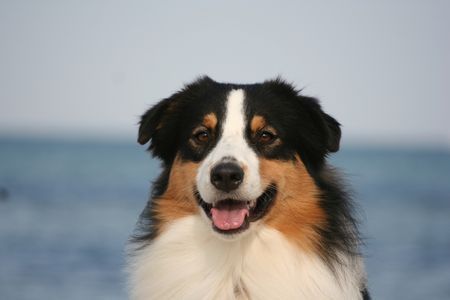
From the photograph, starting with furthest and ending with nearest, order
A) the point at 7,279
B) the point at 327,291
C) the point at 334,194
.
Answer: the point at 7,279, the point at 334,194, the point at 327,291

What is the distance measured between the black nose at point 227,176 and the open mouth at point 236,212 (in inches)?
7.1

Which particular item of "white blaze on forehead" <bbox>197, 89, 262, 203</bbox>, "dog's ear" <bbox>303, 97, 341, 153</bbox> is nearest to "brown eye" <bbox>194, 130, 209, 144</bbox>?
"white blaze on forehead" <bbox>197, 89, 262, 203</bbox>

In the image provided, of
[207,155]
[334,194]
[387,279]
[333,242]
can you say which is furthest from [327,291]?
[387,279]

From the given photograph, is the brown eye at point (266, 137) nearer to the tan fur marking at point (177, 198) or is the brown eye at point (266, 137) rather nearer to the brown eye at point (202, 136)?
the brown eye at point (202, 136)

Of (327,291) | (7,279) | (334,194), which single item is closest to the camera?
(327,291)

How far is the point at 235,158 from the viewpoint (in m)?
4.93

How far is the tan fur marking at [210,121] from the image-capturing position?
210 inches

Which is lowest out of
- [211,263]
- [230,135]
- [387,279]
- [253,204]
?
[387,279]

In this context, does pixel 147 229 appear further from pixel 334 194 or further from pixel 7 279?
pixel 7 279

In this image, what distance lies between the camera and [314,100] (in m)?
5.56

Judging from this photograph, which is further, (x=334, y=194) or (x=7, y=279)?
(x=7, y=279)

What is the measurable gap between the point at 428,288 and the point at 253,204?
707 centimetres

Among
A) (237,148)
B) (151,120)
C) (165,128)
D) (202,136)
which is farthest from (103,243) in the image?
(237,148)

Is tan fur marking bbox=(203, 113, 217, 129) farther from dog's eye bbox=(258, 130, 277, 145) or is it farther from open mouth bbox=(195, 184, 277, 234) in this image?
open mouth bbox=(195, 184, 277, 234)
